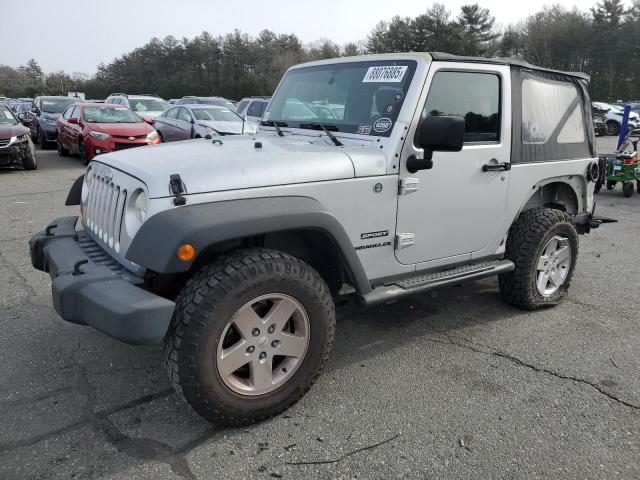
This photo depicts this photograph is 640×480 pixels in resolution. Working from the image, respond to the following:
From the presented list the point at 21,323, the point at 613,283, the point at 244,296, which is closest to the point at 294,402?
the point at 244,296

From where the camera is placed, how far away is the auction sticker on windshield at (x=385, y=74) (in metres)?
3.39

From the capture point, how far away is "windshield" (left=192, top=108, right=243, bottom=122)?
13.5 m

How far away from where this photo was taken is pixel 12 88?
67.8 metres

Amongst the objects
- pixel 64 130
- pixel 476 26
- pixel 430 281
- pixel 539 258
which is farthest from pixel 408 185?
pixel 476 26

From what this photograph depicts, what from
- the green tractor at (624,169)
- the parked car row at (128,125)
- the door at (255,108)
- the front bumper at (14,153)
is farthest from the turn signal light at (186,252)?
the door at (255,108)

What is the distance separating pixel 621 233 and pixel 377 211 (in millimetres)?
5834

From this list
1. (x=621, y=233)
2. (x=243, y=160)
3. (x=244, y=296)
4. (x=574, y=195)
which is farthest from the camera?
(x=621, y=233)

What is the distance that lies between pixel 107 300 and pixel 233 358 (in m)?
0.68

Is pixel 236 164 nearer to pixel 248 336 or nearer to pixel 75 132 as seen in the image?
pixel 248 336

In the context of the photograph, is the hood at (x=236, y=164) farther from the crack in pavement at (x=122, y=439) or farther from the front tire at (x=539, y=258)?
the front tire at (x=539, y=258)

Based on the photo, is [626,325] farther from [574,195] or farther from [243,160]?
[243,160]

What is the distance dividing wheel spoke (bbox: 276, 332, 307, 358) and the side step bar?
50 centimetres

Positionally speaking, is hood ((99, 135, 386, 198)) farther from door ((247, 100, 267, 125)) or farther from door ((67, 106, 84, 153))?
door ((247, 100, 267, 125))

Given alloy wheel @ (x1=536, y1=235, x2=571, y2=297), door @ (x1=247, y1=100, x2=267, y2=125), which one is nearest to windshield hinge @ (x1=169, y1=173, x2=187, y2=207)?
alloy wheel @ (x1=536, y1=235, x2=571, y2=297)
